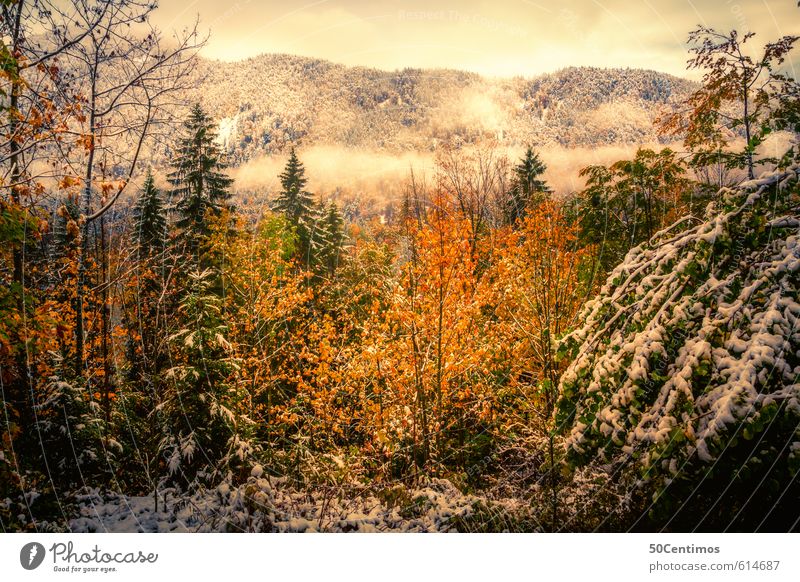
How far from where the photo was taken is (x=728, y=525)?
11.8 ft

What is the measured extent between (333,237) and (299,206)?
299cm

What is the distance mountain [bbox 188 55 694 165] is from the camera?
257 inches

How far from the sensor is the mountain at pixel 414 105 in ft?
21.4

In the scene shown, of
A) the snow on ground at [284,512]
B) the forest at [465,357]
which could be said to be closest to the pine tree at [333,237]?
the forest at [465,357]

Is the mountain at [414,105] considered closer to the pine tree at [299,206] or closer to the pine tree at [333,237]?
the pine tree at [299,206]

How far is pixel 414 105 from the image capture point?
1165 cm

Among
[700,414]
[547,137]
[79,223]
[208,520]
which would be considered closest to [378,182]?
[547,137]

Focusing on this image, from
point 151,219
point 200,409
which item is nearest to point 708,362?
point 200,409

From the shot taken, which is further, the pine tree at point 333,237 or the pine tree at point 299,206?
the pine tree at point 333,237

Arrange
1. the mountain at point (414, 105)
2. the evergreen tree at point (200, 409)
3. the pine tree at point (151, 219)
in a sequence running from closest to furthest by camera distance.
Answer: the evergreen tree at point (200, 409) → the mountain at point (414, 105) → the pine tree at point (151, 219)

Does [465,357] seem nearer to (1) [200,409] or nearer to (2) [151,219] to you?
(1) [200,409]

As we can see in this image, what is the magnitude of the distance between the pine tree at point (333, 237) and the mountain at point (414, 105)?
800 cm

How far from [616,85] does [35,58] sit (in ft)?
25.7
